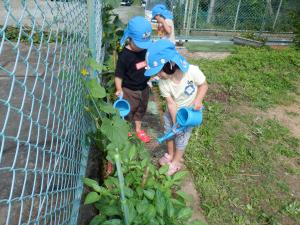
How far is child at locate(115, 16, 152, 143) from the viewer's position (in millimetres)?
2799

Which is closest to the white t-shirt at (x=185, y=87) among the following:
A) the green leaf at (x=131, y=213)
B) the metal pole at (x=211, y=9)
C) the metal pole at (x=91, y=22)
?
the metal pole at (x=91, y=22)

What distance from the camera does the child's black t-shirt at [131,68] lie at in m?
2.91

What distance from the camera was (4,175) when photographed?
2203 millimetres

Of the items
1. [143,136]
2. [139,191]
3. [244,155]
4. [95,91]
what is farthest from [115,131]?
[244,155]

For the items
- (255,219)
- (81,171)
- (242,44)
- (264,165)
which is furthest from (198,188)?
Result: (242,44)

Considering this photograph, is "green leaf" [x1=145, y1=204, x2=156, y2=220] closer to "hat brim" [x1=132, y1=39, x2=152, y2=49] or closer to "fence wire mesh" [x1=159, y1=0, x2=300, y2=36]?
"hat brim" [x1=132, y1=39, x2=152, y2=49]

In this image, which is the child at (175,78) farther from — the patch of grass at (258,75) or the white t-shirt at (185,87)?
the patch of grass at (258,75)

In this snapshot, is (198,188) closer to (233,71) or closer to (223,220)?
(223,220)

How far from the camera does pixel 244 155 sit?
10.2ft

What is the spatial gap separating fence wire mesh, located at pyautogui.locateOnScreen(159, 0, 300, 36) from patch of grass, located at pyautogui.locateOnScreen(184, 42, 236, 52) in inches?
40.7

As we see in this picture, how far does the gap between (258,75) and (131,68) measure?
303 centimetres

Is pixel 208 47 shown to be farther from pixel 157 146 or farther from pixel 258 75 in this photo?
pixel 157 146

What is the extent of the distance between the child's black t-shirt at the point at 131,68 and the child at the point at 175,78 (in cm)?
58

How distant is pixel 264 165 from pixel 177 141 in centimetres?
106
